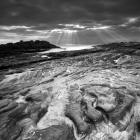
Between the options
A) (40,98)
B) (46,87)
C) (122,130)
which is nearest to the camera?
(122,130)

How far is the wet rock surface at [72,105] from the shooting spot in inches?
273

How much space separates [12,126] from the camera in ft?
24.9

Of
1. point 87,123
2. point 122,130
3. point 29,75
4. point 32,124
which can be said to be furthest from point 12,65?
point 122,130

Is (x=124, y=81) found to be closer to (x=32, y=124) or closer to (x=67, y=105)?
(x=67, y=105)

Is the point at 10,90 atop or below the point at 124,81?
below

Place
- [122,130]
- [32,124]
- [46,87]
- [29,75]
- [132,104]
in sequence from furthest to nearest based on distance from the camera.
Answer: [29,75] → [46,87] → [132,104] → [32,124] → [122,130]

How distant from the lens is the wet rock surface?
6.94m

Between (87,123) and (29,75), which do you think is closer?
(87,123)

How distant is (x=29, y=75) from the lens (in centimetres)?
1565

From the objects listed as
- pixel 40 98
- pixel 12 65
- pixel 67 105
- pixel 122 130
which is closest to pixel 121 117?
pixel 122 130

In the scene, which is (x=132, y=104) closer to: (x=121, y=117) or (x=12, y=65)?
(x=121, y=117)

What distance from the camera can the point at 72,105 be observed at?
926 centimetres

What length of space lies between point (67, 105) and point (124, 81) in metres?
6.15

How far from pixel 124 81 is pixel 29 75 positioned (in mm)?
10063
